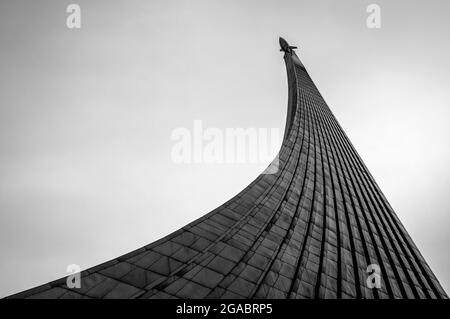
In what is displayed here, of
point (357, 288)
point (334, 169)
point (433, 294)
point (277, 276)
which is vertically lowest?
point (433, 294)

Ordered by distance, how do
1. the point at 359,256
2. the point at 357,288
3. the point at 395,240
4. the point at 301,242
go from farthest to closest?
the point at 395,240
the point at 359,256
the point at 301,242
the point at 357,288

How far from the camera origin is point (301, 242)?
46.9 ft

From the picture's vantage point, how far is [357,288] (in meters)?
13.2

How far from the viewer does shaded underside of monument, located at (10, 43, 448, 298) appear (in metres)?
9.55

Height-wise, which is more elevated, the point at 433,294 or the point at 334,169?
the point at 334,169

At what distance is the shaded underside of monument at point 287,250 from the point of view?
376 inches

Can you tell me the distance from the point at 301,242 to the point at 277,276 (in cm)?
313

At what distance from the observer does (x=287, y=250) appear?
1320 cm
